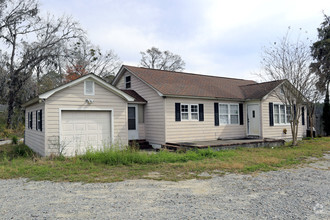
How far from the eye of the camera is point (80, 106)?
10.8 metres

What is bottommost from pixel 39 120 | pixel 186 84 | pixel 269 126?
pixel 269 126

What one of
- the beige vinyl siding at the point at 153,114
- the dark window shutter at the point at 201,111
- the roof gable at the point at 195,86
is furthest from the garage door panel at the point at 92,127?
the dark window shutter at the point at 201,111

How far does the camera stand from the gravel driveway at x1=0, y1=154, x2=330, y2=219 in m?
4.32

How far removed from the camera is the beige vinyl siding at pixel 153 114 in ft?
41.8

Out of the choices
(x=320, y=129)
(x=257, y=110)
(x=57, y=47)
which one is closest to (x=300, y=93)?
(x=257, y=110)

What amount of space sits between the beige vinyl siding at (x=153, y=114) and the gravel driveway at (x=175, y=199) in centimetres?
613

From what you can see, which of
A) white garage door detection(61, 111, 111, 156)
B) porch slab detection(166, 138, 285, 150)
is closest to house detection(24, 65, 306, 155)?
white garage door detection(61, 111, 111, 156)

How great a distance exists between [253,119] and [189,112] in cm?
457

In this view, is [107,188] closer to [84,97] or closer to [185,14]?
[84,97]

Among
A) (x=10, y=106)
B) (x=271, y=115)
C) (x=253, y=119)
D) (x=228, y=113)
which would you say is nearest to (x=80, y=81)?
(x=228, y=113)

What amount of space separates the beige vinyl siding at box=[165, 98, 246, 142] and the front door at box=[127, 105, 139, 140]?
6.46 ft

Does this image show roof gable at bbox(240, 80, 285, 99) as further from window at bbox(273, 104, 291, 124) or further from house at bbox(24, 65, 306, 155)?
window at bbox(273, 104, 291, 124)

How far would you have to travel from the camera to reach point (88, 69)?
105ft

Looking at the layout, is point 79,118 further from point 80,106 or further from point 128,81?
point 128,81
